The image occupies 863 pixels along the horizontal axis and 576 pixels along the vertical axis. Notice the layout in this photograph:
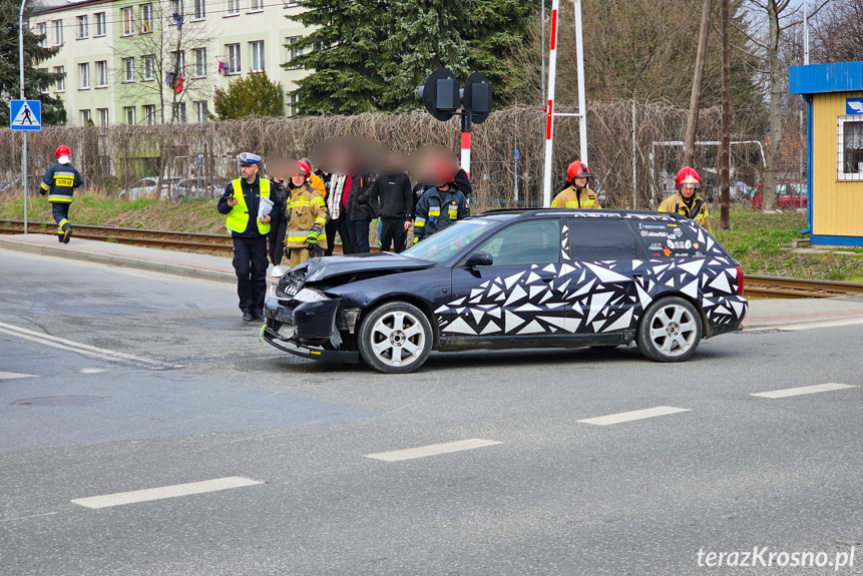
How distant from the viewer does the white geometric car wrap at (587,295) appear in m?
9.60

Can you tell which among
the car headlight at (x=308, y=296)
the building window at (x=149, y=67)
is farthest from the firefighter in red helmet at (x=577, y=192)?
the building window at (x=149, y=67)

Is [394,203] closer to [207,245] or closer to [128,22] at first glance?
[207,245]

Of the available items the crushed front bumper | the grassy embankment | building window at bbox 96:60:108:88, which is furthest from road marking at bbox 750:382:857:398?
building window at bbox 96:60:108:88

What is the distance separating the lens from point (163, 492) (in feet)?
18.3

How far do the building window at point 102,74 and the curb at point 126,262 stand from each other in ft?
163

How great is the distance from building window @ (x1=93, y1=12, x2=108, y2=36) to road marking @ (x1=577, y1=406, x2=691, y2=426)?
67.9m

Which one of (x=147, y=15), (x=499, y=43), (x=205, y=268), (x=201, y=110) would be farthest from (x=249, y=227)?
(x=147, y=15)

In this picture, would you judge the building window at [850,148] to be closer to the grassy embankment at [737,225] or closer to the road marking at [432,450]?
the grassy embankment at [737,225]

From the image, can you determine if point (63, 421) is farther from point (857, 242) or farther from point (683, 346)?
point (857, 242)

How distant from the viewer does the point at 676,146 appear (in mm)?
25406

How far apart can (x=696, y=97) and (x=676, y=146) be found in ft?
7.27

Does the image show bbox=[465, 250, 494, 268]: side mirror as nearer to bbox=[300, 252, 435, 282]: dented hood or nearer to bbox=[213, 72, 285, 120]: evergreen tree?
bbox=[300, 252, 435, 282]: dented hood

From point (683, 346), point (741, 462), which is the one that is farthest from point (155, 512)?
point (683, 346)

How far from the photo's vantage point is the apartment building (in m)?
60.6
